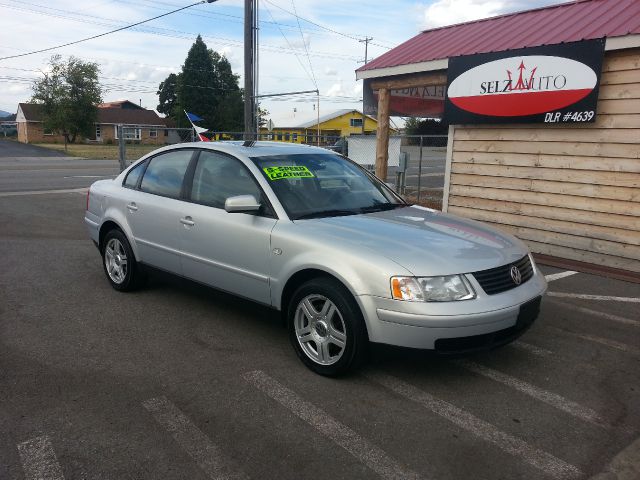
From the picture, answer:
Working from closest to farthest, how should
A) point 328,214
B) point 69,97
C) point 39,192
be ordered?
1. point 328,214
2. point 39,192
3. point 69,97

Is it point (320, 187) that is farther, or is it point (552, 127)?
point (552, 127)

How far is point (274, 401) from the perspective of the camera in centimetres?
338

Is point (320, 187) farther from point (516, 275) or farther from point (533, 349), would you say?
point (533, 349)

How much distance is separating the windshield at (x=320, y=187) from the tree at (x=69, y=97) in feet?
184

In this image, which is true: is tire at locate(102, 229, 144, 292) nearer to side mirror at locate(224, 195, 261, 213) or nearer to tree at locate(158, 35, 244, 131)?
side mirror at locate(224, 195, 261, 213)

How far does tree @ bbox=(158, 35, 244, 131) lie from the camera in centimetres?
7238

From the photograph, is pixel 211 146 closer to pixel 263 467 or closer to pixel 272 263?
pixel 272 263

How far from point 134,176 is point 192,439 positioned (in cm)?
331

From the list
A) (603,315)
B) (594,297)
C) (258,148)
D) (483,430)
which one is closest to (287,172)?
(258,148)

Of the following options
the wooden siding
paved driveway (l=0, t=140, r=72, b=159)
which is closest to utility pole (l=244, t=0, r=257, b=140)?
the wooden siding

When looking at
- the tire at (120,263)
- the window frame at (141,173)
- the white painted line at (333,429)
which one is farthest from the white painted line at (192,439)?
the window frame at (141,173)

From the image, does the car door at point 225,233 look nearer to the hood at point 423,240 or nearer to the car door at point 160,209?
the car door at point 160,209

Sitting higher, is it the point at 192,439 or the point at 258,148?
the point at 258,148

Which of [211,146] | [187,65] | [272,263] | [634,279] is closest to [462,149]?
[634,279]
